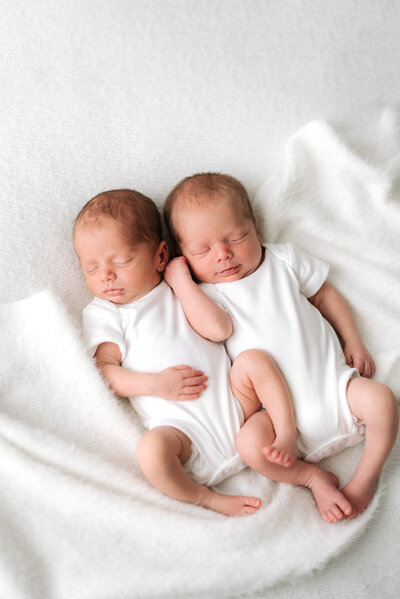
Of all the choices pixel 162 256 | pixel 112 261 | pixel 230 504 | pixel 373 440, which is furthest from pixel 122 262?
pixel 373 440

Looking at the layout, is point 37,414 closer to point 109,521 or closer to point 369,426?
point 109,521

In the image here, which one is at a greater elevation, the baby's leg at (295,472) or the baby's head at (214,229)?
the baby's head at (214,229)

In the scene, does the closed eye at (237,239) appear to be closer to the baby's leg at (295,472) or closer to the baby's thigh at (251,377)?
the baby's thigh at (251,377)

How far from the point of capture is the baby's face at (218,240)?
1539 millimetres

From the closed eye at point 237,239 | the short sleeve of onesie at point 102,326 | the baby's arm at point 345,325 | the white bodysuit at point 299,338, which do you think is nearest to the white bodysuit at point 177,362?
the short sleeve of onesie at point 102,326

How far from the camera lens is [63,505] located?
1295 mm

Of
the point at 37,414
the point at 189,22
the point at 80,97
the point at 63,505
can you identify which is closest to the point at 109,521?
the point at 63,505

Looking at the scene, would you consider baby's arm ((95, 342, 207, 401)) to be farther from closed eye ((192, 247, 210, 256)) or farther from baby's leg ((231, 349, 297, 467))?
closed eye ((192, 247, 210, 256))

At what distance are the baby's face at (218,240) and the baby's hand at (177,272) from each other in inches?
1.1

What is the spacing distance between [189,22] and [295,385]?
1098 millimetres

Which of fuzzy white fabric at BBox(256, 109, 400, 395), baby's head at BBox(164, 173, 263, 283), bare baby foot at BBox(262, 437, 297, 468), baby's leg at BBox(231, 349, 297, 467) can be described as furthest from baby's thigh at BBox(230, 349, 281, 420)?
fuzzy white fabric at BBox(256, 109, 400, 395)

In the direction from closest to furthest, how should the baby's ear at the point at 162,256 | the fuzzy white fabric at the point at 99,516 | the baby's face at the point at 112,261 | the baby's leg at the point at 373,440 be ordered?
the fuzzy white fabric at the point at 99,516, the baby's leg at the point at 373,440, the baby's face at the point at 112,261, the baby's ear at the point at 162,256

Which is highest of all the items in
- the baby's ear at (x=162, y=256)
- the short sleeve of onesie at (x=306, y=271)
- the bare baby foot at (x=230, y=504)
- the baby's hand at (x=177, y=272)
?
the baby's ear at (x=162, y=256)

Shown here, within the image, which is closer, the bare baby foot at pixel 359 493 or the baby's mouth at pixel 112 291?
the bare baby foot at pixel 359 493
